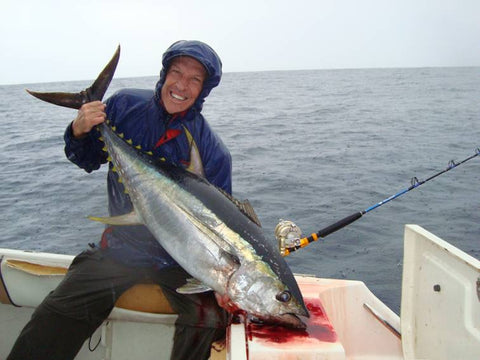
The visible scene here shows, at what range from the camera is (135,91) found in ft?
10.3

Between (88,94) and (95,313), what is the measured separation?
151 cm

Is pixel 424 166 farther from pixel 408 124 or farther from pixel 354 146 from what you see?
pixel 408 124

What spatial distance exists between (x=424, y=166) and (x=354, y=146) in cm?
298

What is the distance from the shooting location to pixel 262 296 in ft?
7.08

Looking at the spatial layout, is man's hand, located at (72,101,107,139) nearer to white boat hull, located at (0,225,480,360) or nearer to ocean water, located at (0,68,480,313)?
white boat hull, located at (0,225,480,360)

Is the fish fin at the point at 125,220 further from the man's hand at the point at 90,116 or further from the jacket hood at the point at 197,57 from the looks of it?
the jacket hood at the point at 197,57

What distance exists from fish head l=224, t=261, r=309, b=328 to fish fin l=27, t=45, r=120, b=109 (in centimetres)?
164

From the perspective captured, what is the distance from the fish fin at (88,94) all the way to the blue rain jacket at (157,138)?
0.23m

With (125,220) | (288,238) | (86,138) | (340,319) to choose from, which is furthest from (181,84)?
(340,319)

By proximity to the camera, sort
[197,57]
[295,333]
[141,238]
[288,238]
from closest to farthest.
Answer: [295,333]
[141,238]
[197,57]
[288,238]

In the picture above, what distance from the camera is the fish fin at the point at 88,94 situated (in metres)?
2.75

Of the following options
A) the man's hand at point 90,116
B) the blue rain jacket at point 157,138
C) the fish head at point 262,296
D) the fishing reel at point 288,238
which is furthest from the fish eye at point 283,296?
the man's hand at point 90,116

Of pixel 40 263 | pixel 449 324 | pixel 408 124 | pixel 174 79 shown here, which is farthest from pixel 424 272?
pixel 408 124

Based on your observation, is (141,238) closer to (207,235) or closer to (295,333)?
(207,235)
